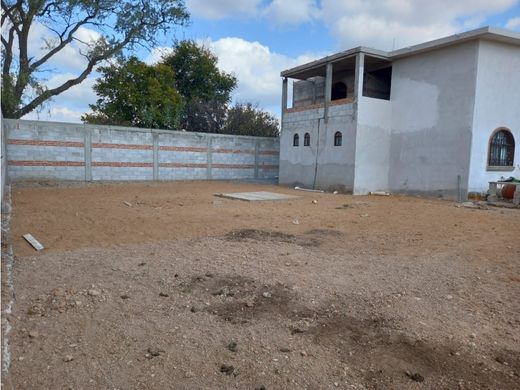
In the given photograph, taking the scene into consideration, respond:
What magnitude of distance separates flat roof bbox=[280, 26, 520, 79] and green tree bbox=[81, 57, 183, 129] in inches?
321

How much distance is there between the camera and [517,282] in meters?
4.18

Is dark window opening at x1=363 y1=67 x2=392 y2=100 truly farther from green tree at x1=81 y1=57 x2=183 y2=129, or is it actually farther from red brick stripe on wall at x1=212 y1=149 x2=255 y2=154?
green tree at x1=81 y1=57 x2=183 y2=129

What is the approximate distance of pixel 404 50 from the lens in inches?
536

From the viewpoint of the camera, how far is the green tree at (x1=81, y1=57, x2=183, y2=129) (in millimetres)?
22016

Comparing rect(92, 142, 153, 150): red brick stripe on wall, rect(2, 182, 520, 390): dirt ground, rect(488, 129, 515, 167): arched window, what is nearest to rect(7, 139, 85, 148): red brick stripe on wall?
rect(92, 142, 153, 150): red brick stripe on wall

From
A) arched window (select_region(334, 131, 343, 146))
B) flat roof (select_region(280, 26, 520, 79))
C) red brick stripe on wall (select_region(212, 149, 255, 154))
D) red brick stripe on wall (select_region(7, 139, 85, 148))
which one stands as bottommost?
red brick stripe on wall (select_region(7, 139, 85, 148))

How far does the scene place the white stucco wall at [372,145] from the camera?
46.4ft

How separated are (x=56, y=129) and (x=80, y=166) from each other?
1680 mm

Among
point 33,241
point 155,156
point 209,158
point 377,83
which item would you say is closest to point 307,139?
point 377,83

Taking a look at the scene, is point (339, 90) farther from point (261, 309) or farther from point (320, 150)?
point (261, 309)

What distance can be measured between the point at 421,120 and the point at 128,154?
12067mm

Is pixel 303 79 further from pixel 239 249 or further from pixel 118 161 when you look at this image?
pixel 239 249

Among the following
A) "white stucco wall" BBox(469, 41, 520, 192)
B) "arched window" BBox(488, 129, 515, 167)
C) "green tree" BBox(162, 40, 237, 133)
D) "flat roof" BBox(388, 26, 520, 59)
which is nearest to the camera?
"flat roof" BBox(388, 26, 520, 59)

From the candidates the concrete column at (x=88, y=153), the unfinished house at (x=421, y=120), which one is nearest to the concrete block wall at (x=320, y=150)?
the unfinished house at (x=421, y=120)
